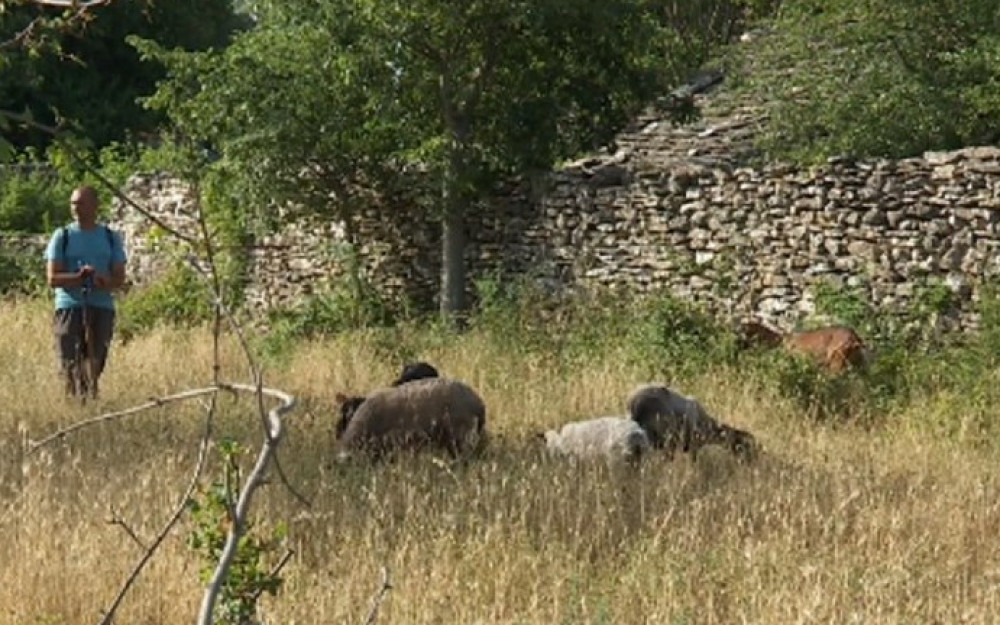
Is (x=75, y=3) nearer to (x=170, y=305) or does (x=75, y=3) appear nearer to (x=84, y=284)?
(x=84, y=284)

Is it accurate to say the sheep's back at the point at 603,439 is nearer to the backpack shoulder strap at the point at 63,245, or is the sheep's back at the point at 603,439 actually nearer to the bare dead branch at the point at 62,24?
the backpack shoulder strap at the point at 63,245

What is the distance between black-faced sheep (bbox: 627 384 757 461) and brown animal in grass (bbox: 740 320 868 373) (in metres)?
2.30

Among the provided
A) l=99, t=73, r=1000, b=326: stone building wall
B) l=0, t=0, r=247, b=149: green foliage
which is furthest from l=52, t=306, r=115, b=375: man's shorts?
l=0, t=0, r=247, b=149: green foliage

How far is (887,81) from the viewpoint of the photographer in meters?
14.8

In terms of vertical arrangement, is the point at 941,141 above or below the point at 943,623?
above

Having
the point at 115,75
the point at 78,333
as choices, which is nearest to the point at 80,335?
the point at 78,333

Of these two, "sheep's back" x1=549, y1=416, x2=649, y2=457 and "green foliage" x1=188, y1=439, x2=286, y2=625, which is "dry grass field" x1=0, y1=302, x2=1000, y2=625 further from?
"green foliage" x1=188, y1=439, x2=286, y2=625

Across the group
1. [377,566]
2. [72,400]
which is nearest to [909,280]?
[72,400]

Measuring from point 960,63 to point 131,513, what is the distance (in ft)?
32.5

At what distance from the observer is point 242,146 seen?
14.4 meters

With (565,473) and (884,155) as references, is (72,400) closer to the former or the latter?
(565,473)

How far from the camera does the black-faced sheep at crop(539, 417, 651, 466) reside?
7918mm

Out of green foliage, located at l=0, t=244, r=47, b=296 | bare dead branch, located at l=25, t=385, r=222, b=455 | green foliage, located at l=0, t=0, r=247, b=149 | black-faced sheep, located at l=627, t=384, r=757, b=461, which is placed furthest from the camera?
green foliage, located at l=0, t=0, r=247, b=149

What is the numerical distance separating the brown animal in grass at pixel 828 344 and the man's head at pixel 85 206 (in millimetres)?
4892
